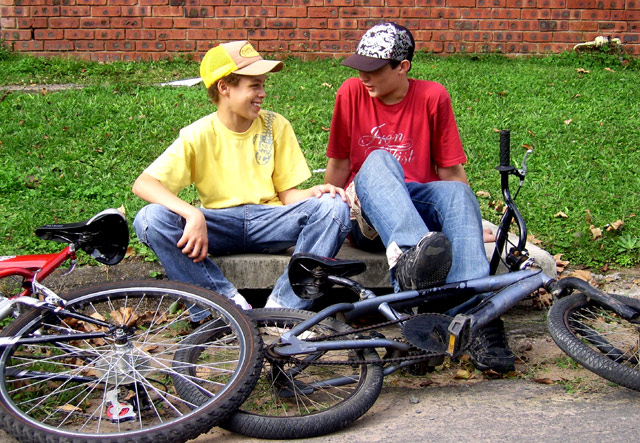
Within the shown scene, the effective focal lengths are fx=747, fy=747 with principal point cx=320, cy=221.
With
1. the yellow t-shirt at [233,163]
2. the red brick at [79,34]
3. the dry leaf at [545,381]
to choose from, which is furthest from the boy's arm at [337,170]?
the red brick at [79,34]

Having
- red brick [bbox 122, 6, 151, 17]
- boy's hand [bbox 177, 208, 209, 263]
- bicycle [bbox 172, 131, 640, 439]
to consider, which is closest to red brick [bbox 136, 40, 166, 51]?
red brick [bbox 122, 6, 151, 17]

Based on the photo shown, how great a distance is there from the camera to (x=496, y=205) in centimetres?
521

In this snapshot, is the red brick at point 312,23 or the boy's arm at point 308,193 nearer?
the boy's arm at point 308,193

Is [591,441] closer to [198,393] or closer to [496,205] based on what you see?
[198,393]

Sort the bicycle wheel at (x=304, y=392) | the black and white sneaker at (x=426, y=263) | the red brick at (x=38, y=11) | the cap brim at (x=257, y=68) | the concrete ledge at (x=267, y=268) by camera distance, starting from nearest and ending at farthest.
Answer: the bicycle wheel at (x=304, y=392)
the black and white sneaker at (x=426, y=263)
the cap brim at (x=257, y=68)
the concrete ledge at (x=267, y=268)
the red brick at (x=38, y=11)

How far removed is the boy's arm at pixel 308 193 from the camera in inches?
146

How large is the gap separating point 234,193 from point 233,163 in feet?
0.49

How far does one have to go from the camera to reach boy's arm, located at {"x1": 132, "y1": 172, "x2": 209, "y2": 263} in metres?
3.39

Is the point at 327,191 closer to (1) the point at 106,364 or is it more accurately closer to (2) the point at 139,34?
(1) the point at 106,364

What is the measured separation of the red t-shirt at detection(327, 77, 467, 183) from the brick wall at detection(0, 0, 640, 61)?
4.42m

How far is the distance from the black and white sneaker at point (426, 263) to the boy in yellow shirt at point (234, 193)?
1.68 ft

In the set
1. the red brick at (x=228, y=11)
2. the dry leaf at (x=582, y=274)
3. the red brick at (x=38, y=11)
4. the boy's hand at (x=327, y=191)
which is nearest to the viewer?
the boy's hand at (x=327, y=191)

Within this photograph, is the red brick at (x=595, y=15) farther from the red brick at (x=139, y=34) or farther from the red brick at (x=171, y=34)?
the red brick at (x=139, y=34)

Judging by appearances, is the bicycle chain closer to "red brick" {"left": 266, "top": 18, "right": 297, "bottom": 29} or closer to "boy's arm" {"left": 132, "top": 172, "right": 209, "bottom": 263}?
"boy's arm" {"left": 132, "top": 172, "right": 209, "bottom": 263}
